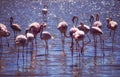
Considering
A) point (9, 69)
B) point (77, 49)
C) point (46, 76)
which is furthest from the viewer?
point (77, 49)

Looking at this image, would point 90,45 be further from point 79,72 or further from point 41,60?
point 79,72

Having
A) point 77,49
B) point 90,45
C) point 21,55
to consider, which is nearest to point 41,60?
point 21,55

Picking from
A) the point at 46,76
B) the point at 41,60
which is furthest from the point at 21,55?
the point at 46,76

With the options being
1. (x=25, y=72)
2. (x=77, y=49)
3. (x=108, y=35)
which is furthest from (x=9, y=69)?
(x=108, y=35)

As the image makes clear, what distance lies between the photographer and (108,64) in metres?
11.2

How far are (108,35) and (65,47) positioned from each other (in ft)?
9.41

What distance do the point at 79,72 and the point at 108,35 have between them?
566 centimetres

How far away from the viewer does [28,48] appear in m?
13.2

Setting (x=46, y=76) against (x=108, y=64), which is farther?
(x=108, y=64)

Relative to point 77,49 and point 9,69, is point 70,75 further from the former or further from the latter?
point 77,49

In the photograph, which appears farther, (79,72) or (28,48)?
(28,48)

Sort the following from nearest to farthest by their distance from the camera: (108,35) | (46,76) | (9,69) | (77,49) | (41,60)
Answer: (46,76), (9,69), (41,60), (77,49), (108,35)

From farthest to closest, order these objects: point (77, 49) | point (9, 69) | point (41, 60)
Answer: point (77, 49) → point (41, 60) → point (9, 69)

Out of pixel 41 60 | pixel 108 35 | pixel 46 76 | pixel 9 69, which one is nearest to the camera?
pixel 46 76
